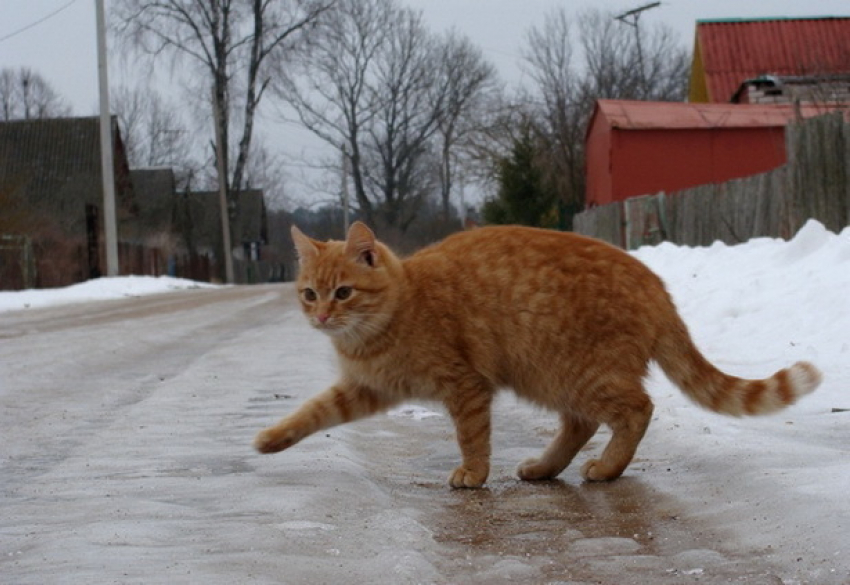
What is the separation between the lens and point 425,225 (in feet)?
227

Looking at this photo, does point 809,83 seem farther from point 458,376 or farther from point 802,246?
point 458,376

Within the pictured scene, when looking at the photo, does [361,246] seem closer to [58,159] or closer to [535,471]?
[535,471]

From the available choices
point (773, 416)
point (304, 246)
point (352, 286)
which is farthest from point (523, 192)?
point (352, 286)

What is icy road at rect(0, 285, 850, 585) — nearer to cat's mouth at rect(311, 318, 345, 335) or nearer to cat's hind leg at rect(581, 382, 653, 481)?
cat's hind leg at rect(581, 382, 653, 481)

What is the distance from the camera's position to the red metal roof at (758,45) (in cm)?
4384

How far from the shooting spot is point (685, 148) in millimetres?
35344

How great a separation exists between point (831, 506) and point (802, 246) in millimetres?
8842

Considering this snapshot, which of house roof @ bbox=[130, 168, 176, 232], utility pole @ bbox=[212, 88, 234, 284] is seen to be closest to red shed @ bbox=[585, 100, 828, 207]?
utility pole @ bbox=[212, 88, 234, 284]

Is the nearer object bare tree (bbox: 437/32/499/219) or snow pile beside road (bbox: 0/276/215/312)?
snow pile beside road (bbox: 0/276/215/312)

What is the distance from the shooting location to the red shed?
3528cm

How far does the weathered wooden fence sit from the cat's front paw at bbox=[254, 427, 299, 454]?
1103cm

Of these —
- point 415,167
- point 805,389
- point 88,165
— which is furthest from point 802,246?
point 415,167

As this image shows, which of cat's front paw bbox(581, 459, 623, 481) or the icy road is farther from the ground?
the icy road

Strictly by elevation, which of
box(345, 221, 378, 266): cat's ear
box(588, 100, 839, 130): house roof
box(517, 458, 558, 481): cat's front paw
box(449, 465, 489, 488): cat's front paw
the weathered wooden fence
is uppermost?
A: box(588, 100, 839, 130): house roof
